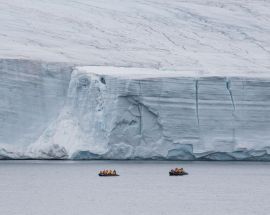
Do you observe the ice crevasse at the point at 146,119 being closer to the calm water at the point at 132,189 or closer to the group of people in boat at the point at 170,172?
the group of people in boat at the point at 170,172

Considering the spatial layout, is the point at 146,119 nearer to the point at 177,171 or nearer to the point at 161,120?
the point at 161,120

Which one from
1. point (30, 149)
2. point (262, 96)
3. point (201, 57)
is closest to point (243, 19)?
point (201, 57)

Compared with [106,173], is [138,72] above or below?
above

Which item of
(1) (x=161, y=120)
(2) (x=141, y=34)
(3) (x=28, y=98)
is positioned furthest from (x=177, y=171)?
(2) (x=141, y=34)

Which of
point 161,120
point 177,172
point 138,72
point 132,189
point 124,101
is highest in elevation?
point 138,72

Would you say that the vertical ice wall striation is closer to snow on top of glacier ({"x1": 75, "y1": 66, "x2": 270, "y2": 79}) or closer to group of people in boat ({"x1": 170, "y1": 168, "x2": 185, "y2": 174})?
snow on top of glacier ({"x1": 75, "y1": 66, "x2": 270, "y2": 79})

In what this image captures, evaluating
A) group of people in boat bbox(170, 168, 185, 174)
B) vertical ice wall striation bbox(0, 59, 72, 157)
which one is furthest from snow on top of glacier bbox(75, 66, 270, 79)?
group of people in boat bbox(170, 168, 185, 174)

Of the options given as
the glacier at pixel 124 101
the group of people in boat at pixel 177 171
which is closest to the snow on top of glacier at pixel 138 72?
the glacier at pixel 124 101
